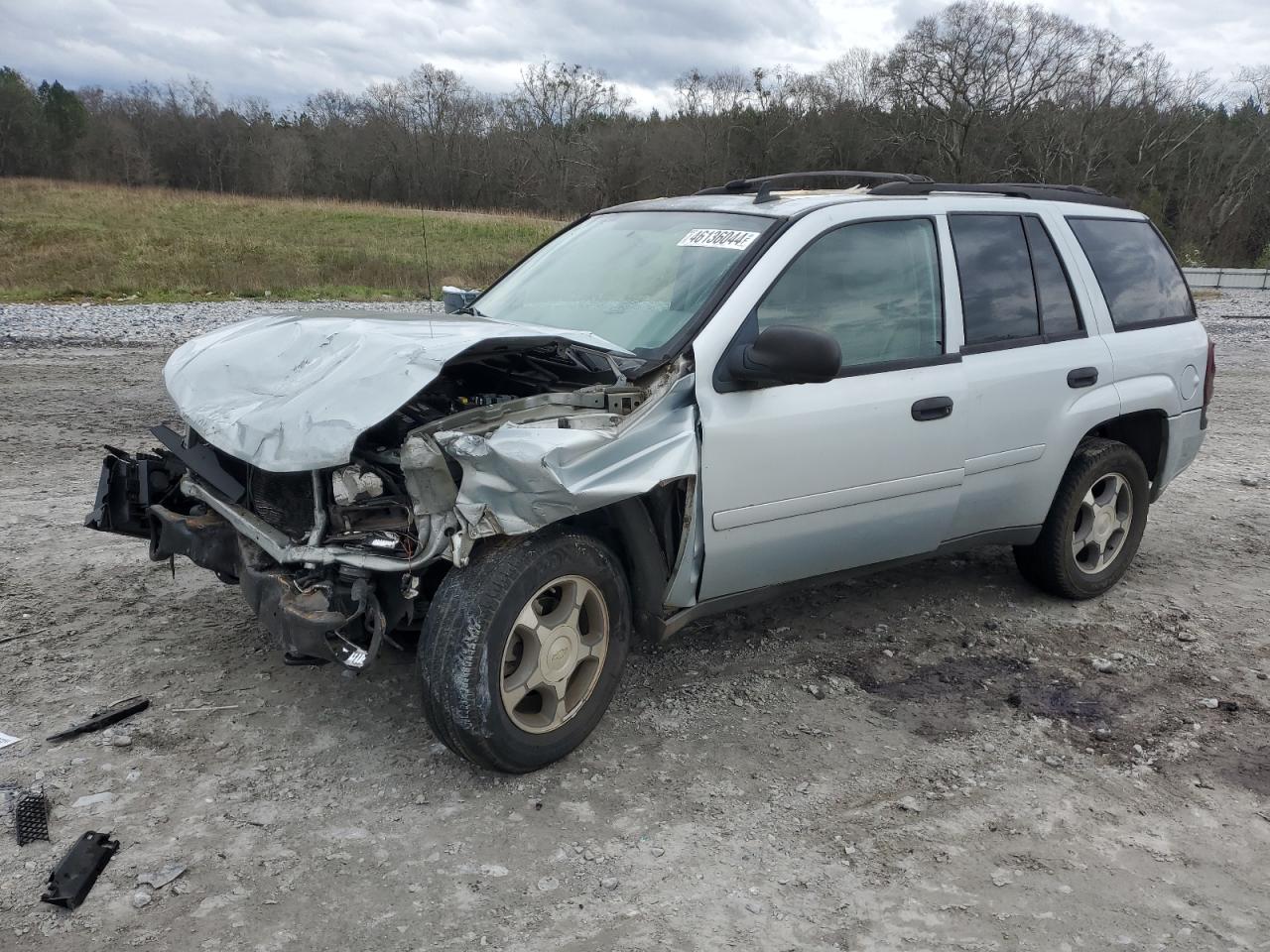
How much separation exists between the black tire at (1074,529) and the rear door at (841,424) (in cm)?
89

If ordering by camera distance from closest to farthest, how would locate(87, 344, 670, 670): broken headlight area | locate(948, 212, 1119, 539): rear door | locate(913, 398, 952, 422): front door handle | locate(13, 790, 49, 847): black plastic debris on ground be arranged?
locate(13, 790, 49, 847): black plastic debris on ground < locate(87, 344, 670, 670): broken headlight area < locate(913, 398, 952, 422): front door handle < locate(948, 212, 1119, 539): rear door

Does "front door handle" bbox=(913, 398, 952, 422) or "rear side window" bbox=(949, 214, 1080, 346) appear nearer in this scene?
"front door handle" bbox=(913, 398, 952, 422)

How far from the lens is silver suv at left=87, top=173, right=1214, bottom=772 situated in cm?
291

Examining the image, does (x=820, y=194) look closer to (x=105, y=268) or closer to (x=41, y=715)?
(x=41, y=715)

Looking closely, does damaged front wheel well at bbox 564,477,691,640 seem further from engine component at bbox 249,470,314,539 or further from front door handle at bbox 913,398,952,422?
front door handle at bbox 913,398,952,422

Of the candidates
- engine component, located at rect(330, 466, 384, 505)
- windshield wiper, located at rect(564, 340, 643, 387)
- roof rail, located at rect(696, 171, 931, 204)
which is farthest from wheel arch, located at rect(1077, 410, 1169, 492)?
engine component, located at rect(330, 466, 384, 505)

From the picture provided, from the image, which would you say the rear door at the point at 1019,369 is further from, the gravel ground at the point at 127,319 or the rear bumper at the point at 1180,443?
the gravel ground at the point at 127,319

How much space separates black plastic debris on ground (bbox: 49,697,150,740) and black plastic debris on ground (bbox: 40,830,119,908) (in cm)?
63

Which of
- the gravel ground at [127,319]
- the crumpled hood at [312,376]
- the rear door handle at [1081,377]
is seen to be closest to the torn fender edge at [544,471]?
the crumpled hood at [312,376]

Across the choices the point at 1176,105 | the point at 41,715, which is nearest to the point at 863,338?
the point at 41,715

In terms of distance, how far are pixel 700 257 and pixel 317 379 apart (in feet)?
4.91

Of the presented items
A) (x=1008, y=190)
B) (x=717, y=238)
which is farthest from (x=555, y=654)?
(x=1008, y=190)

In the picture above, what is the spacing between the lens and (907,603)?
479 centimetres

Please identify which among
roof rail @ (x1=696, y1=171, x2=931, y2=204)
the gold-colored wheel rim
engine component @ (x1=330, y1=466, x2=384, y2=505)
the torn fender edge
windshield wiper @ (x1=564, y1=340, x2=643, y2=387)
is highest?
roof rail @ (x1=696, y1=171, x2=931, y2=204)
